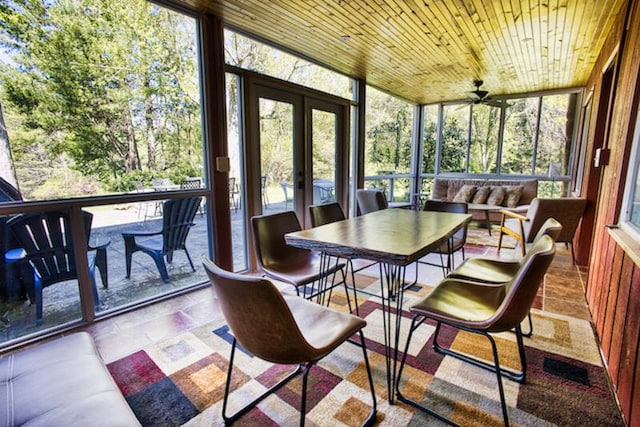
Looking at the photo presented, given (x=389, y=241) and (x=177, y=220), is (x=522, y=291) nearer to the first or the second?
(x=389, y=241)

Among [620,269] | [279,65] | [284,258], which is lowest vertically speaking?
[284,258]

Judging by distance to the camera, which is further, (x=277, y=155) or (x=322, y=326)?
(x=277, y=155)

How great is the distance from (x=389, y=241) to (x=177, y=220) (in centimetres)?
202

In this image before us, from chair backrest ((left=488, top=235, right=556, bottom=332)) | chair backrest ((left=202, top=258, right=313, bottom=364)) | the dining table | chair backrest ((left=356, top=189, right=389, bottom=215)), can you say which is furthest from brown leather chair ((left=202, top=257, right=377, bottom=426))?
chair backrest ((left=356, top=189, right=389, bottom=215))

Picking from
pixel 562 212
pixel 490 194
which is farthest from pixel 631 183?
pixel 490 194

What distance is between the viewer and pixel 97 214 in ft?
8.01

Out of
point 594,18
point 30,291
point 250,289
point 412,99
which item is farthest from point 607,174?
point 412,99

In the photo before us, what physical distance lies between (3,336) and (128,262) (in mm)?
842

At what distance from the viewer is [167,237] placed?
295 centimetres

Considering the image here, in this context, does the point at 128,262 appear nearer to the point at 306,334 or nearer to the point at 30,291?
the point at 30,291

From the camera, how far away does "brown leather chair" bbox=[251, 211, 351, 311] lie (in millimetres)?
2189

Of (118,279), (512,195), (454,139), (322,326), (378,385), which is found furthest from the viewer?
(454,139)

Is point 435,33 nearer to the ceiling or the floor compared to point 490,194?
nearer to the ceiling

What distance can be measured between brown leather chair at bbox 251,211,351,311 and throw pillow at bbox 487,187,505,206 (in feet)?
14.9
